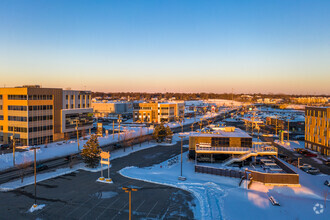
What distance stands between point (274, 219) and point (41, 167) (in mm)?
31471

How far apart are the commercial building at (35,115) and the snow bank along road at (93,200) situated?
2660 cm

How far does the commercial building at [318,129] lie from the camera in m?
48.3

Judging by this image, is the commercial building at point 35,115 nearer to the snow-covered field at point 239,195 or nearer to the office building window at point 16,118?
the office building window at point 16,118

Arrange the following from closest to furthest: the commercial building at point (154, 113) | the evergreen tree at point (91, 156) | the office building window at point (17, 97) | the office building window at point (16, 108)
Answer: the evergreen tree at point (91, 156), the office building window at point (16, 108), the office building window at point (17, 97), the commercial building at point (154, 113)

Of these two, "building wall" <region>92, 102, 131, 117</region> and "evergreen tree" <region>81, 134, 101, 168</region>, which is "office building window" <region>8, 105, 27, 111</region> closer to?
"evergreen tree" <region>81, 134, 101, 168</region>

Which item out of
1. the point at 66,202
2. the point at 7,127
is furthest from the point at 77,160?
the point at 7,127

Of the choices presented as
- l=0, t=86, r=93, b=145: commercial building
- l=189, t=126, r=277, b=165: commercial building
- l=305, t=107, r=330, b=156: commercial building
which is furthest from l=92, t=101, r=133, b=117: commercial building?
l=305, t=107, r=330, b=156: commercial building

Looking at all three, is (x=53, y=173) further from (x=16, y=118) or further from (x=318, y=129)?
(x=318, y=129)

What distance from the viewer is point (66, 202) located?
2467cm

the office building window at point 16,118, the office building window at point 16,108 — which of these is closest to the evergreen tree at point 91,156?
the office building window at point 16,118

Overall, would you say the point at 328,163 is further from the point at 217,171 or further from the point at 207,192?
the point at 207,192

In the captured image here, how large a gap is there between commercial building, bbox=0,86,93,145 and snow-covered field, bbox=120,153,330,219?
96.3ft

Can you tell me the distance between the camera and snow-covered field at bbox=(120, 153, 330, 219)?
895 inches

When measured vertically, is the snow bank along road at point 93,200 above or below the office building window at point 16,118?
below
